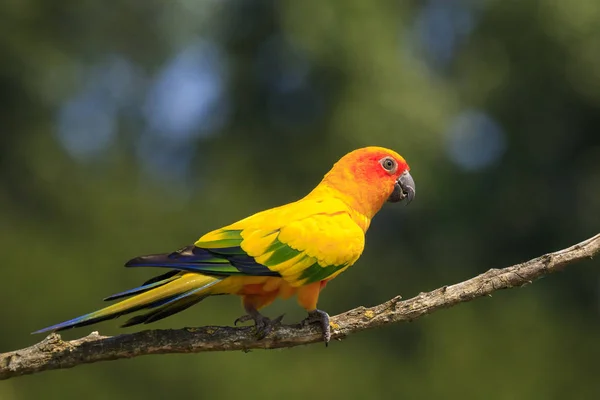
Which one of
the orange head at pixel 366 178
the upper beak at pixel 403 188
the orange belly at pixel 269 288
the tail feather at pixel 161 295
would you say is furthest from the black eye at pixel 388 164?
the tail feather at pixel 161 295

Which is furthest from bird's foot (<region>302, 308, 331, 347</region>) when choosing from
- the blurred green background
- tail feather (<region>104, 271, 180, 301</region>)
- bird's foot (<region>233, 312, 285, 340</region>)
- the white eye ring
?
the blurred green background

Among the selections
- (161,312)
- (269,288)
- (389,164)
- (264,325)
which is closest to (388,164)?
(389,164)

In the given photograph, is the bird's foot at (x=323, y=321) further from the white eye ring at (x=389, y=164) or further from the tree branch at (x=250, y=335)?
the white eye ring at (x=389, y=164)

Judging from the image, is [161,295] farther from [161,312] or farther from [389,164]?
[389,164]

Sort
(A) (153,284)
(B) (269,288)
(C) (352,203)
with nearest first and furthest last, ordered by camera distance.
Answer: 1. (A) (153,284)
2. (B) (269,288)
3. (C) (352,203)

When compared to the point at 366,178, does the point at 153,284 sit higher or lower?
lower

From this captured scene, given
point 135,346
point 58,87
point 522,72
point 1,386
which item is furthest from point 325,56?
point 135,346

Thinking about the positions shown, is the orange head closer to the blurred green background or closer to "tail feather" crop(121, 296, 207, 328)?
"tail feather" crop(121, 296, 207, 328)

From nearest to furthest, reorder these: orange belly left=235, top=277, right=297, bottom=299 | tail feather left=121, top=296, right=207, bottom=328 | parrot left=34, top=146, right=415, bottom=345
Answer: parrot left=34, top=146, right=415, bottom=345 < tail feather left=121, top=296, right=207, bottom=328 < orange belly left=235, top=277, right=297, bottom=299

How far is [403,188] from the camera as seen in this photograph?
483 cm

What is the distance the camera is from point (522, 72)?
1498 cm

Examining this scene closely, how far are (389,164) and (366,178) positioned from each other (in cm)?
20

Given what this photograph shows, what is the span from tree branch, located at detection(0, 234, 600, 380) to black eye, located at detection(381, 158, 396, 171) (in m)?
1.12

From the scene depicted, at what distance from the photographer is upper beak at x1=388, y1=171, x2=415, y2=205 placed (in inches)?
189
